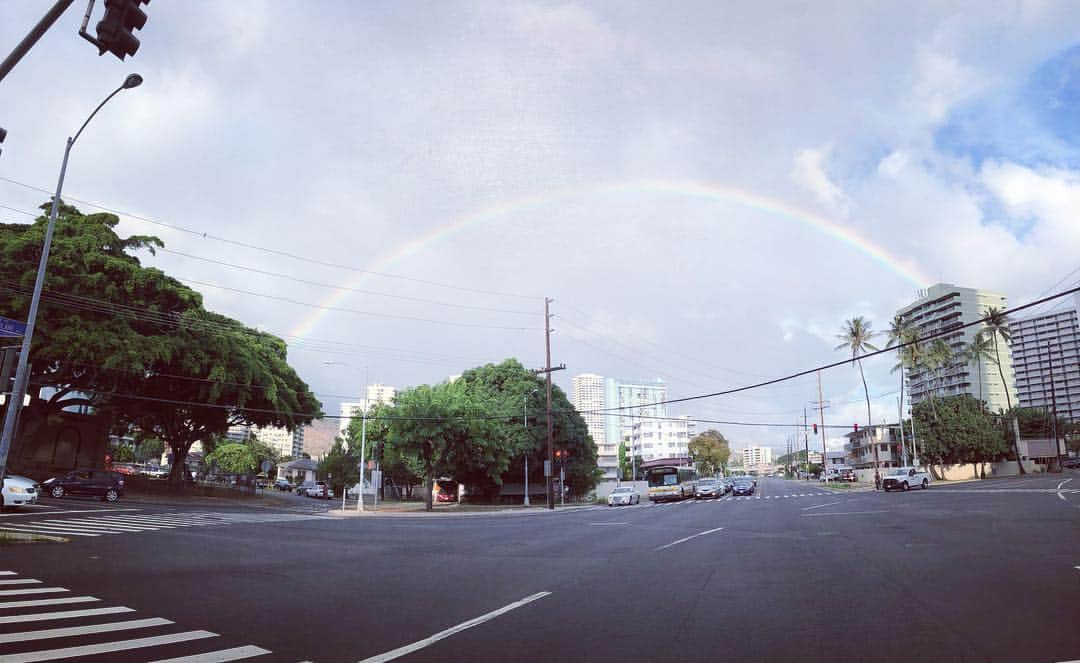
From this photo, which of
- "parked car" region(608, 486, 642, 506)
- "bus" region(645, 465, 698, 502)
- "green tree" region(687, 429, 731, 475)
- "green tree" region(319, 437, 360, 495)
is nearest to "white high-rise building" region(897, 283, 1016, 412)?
"green tree" region(687, 429, 731, 475)

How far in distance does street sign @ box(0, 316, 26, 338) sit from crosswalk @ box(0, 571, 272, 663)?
8827 mm

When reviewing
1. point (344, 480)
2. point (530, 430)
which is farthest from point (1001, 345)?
point (344, 480)

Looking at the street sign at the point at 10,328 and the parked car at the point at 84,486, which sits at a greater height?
the street sign at the point at 10,328

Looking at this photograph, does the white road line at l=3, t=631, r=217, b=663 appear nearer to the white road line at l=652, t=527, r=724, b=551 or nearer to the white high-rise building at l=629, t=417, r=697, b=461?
the white road line at l=652, t=527, r=724, b=551

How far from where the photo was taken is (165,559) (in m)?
12.6

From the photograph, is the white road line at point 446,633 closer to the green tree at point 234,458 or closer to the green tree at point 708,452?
the green tree at point 234,458

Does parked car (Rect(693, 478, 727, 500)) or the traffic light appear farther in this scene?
parked car (Rect(693, 478, 727, 500))

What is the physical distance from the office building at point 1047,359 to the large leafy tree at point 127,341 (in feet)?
431

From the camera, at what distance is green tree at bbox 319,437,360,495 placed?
7156 centimetres

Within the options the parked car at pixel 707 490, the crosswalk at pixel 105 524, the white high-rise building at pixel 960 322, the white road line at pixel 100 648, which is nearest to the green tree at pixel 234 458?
the parked car at pixel 707 490

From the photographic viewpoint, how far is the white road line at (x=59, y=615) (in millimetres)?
7043

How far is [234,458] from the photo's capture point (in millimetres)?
102688

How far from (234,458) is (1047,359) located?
536ft

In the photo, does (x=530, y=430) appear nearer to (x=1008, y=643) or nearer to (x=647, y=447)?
(x=1008, y=643)
